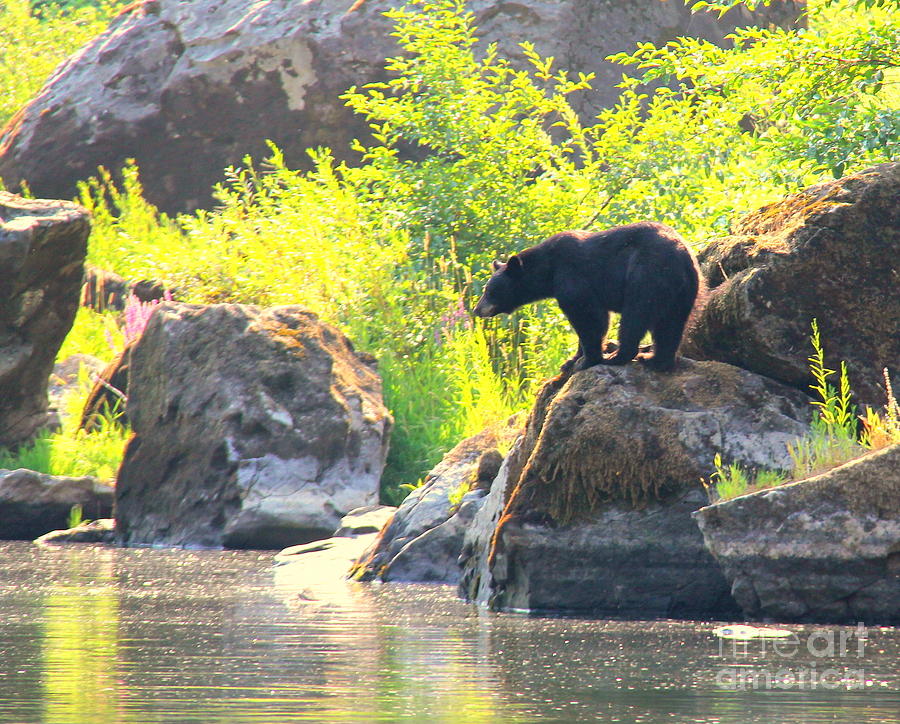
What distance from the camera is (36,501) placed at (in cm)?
1277

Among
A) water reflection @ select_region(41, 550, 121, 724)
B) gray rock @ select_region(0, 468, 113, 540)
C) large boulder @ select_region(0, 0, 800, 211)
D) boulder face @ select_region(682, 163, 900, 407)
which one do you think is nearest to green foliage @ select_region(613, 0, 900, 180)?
boulder face @ select_region(682, 163, 900, 407)

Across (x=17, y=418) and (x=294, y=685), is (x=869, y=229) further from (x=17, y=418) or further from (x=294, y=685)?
(x=17, y=418)

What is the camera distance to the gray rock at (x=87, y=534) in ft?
40.7

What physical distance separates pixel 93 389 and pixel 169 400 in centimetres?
278

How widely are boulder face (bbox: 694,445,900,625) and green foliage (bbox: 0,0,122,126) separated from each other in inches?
922

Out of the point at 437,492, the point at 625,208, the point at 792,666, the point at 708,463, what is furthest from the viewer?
the point at 625,208

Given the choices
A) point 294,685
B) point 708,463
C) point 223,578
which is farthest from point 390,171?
point 294,685

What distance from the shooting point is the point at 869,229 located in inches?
338

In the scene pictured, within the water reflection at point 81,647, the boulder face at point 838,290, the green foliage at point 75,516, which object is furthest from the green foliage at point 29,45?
the boulder face at point 838,290

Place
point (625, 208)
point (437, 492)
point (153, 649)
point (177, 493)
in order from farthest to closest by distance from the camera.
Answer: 1. point (625, 208)
2. point (177, 493)
3. point (437, 492)
4. point (153, 649)

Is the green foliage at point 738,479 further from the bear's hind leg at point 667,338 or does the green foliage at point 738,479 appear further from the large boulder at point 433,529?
the large boulder at point 433,529

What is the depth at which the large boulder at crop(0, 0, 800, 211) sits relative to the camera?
22.1 metres

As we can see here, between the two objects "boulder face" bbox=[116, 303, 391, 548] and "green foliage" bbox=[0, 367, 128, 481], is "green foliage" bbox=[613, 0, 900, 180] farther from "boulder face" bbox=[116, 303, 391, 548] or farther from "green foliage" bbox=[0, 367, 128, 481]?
"green foliage" bbox=[0, 367, 128, 481]

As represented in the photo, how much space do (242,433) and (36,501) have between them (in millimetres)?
2007
